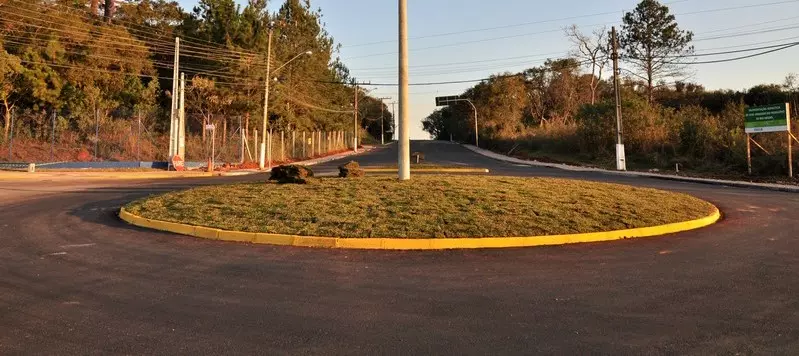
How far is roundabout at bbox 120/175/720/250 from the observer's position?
8.69 metres

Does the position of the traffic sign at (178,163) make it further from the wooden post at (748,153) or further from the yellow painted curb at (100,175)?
the wooden post at (748,153)

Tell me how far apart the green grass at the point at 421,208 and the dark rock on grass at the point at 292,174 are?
526 millimetres

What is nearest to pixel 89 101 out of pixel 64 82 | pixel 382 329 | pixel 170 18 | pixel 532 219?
pixel 64 82

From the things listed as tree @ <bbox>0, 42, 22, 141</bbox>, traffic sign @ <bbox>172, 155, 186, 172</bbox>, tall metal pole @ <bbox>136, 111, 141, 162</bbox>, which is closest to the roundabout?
traffic sign @ <bbox>172, 155, 186, 172</bbox>

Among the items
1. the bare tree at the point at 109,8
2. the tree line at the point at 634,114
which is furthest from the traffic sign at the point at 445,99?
the bare tree at the point at 109,8

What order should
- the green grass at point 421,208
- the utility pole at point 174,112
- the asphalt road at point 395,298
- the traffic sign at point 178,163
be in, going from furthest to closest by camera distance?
1. the traffic sign at point 178,163
2. the utility pole at point 174,112
3. the green grass at point 421,208
4. the asphalt road at point 395,298

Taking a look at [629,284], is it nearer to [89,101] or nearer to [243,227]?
[243,227]

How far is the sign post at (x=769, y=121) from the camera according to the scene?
72.5ft

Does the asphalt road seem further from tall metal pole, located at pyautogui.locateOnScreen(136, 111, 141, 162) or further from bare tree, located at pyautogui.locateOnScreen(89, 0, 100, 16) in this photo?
bare tree, located at pyautogui.locateOnScreen(89, 0, 100, 16)

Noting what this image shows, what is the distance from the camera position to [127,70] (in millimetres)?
37250

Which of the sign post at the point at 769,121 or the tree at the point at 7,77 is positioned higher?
the tree at the point at 7,77

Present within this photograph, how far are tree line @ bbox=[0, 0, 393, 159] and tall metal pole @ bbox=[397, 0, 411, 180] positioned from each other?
73.5ft

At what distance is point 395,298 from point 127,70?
37816 mm

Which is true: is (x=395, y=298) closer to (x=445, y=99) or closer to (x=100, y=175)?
(x=100, y=175)
